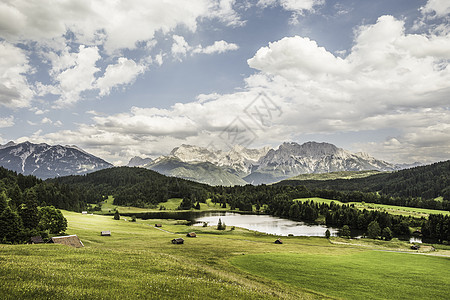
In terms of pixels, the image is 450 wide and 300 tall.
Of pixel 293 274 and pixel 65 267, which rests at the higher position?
pixel 65 267

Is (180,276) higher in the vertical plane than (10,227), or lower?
higher

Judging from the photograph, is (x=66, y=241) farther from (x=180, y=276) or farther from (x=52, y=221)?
(x=180, y=276)

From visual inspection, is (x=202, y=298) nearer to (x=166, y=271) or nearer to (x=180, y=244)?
(x=166, y=271)

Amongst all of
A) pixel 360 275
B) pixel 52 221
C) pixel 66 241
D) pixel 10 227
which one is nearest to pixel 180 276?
pixel 360 275

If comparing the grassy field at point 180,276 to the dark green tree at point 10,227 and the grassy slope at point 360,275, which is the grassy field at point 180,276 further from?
the dark green tree at point 10,227

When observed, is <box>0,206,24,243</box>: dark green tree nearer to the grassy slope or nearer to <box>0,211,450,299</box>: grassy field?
<box>0,211,450,299</box>: grassy field

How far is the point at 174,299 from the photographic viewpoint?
1986 centimetres

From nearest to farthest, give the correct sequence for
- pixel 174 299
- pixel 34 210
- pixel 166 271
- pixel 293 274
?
1. pixel 174 299
2. pixel 166 271
3. pixel 293 274
4. pixel 34 210

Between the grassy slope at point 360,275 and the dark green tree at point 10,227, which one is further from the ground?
the dark green tree at point 10,227

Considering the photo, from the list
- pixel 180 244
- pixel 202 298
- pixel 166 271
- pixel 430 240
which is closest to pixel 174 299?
pixel 202 298

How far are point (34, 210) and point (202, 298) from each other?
70943 millimetres

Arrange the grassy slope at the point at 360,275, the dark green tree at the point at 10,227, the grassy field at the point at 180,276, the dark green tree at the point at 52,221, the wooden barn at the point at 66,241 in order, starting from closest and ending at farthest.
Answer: the grassy field at the point at 180,276 → the grassy slope at the point at 360,275 → the wooden barn at the point at 66,241 → the dark green tree at the point at 10,227 → the dark green tree at the point at 52,221

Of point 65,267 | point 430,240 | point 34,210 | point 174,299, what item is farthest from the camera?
point 430,240

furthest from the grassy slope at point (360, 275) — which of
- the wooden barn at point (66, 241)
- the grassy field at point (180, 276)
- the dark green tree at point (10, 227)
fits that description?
the dark green tree at point (10, 227)
